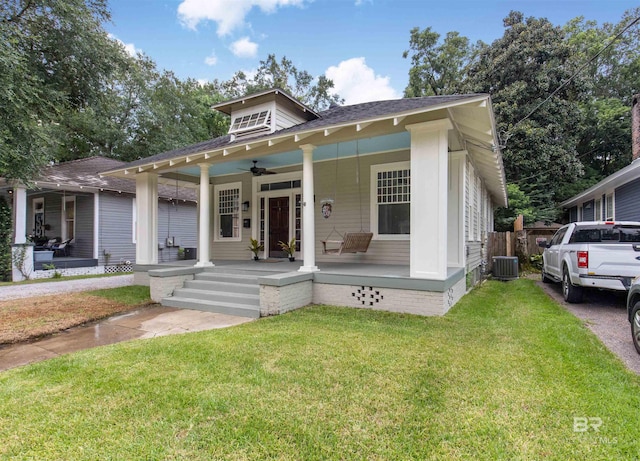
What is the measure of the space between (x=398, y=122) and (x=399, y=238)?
9.93 feet

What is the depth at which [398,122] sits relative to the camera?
5.23 meters

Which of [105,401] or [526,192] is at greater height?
[526,192]

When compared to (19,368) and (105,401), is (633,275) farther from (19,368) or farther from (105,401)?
(19,368)

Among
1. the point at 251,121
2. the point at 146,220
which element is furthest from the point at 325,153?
the point at 146,220

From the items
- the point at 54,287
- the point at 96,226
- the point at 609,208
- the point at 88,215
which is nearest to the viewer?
the point at 54,287

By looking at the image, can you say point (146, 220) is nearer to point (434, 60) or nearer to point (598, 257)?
point (598, 257)

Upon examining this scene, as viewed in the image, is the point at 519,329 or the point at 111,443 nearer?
the point at 111,443

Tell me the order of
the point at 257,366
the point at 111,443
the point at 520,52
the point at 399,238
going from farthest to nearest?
the point at 520,52 → the point at 399,238 → the point at 257,366 → the point at 111,443

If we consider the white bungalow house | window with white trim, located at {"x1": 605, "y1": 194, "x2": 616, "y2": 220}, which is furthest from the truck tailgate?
window with white trim, located at {"x1": 605, "y1": 194, "x2": 616, "y2": 220}

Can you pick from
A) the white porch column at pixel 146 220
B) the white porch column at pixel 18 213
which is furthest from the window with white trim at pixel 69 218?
the white porch column at pixel 146 220

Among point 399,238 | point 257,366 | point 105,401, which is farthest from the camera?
point 399,238

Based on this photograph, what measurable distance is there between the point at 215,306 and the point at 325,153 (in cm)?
426

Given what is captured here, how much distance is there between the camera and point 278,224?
9.48 metres

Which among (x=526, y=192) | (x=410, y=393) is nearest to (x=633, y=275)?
(x=410, y=393)
